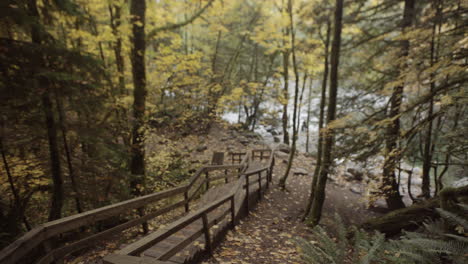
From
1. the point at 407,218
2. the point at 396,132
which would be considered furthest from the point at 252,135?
the point at 407,218

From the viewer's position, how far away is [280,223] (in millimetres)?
7715

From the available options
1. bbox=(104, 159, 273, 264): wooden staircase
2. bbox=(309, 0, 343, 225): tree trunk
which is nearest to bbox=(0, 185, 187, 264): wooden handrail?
A: bbox=(104, 159, 273, 264): wooden staircase

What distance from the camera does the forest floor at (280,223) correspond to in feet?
15.2

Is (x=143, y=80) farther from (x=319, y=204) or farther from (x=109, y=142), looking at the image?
(x=319, y=204)

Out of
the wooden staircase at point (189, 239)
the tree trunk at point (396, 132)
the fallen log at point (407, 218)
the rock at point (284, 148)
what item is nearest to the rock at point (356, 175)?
the rock at point (284, 148)

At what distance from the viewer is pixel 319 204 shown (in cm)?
742

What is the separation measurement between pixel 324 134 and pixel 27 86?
7.23 meters

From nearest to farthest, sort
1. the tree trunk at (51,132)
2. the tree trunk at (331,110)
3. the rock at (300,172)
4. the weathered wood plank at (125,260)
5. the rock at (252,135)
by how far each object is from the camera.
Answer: the weathered wood plank at (125,260) → the tree trunk at (51,132) → the tree trunk at (331,110) → the rock at (300,172) → the rock at (252,135)

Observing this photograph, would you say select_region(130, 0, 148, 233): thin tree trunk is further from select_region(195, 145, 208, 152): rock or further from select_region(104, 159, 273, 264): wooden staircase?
select_region(195, 145, 208, 152): rock

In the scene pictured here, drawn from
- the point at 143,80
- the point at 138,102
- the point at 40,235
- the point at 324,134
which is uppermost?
the point at 143,80

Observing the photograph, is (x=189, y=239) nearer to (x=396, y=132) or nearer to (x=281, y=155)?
(x=396, y=132)

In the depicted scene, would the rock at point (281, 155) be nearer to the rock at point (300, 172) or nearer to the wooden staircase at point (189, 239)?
the rock at point (300, 172)

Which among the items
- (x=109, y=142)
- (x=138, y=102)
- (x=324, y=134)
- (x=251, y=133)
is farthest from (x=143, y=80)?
(x=251, y=133)

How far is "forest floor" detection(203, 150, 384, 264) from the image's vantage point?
4.62 metres
